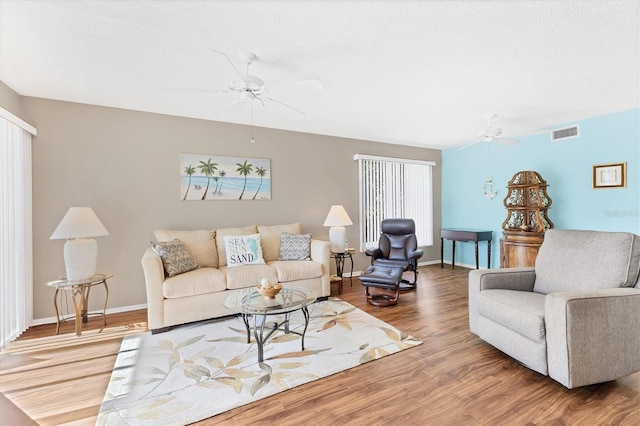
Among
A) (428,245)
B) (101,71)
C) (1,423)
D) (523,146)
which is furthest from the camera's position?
(428,245)

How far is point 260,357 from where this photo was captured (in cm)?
227

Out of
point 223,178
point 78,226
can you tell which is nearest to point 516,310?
point 223,178

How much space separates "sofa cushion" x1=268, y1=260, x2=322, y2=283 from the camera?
134 inches

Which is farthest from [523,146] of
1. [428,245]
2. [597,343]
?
[597,343]

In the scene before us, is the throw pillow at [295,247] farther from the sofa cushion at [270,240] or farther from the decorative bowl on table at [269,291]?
the decorative bowl on table at [269,291]

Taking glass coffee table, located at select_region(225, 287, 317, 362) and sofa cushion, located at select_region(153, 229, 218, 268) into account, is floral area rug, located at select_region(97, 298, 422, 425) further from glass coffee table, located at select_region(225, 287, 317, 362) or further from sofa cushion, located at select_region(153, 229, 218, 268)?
→ sofa cushion, located at select_region(153, 229, 218, 268)

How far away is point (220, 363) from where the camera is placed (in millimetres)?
2260

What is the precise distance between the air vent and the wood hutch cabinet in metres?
0.64

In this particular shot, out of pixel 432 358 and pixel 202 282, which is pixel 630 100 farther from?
pixel 202 282

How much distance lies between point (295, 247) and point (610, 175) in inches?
173

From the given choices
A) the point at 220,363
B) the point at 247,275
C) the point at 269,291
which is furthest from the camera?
the point at 247,275

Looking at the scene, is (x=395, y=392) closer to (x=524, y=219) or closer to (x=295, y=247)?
(x=295, y=247)

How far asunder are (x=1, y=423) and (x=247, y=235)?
2.97m

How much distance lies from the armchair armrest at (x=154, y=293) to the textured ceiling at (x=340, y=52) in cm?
167
